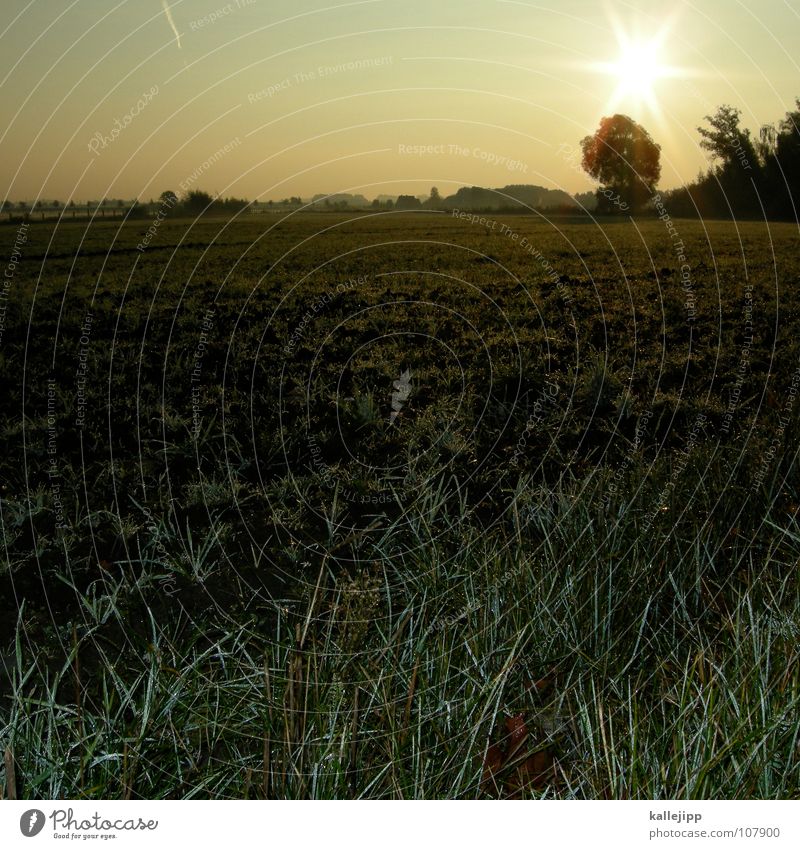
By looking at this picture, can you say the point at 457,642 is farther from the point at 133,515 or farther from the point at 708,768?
the point at 133,515

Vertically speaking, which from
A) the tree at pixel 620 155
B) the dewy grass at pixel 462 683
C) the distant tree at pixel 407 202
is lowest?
the dewy grass at pixel 462 683

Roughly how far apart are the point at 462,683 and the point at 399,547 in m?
0.78

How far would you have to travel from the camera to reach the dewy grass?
6.65ft

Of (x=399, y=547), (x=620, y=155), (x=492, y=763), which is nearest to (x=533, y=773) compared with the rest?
(x=492, y=763)

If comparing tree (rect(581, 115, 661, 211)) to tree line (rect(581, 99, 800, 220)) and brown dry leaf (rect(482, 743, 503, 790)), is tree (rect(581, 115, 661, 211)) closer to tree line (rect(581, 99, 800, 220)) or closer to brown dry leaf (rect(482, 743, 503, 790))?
tree line (rect(581, 99, 800, 220))

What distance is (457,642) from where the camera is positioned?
2438 millimetres

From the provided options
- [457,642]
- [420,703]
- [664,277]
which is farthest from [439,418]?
[664,277]

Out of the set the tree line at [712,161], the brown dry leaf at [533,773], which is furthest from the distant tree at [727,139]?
the brown dry leaf at [533,773]

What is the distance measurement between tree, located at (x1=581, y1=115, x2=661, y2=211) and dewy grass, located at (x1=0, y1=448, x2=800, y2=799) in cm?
153

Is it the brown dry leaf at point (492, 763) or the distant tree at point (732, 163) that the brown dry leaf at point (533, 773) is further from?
the distant tree at point (732, 163)

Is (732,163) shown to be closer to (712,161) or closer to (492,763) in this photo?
(712,161)

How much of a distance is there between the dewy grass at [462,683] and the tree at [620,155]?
1.53 m

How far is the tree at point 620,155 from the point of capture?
11.6 ft

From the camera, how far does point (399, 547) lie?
9.77 feet
